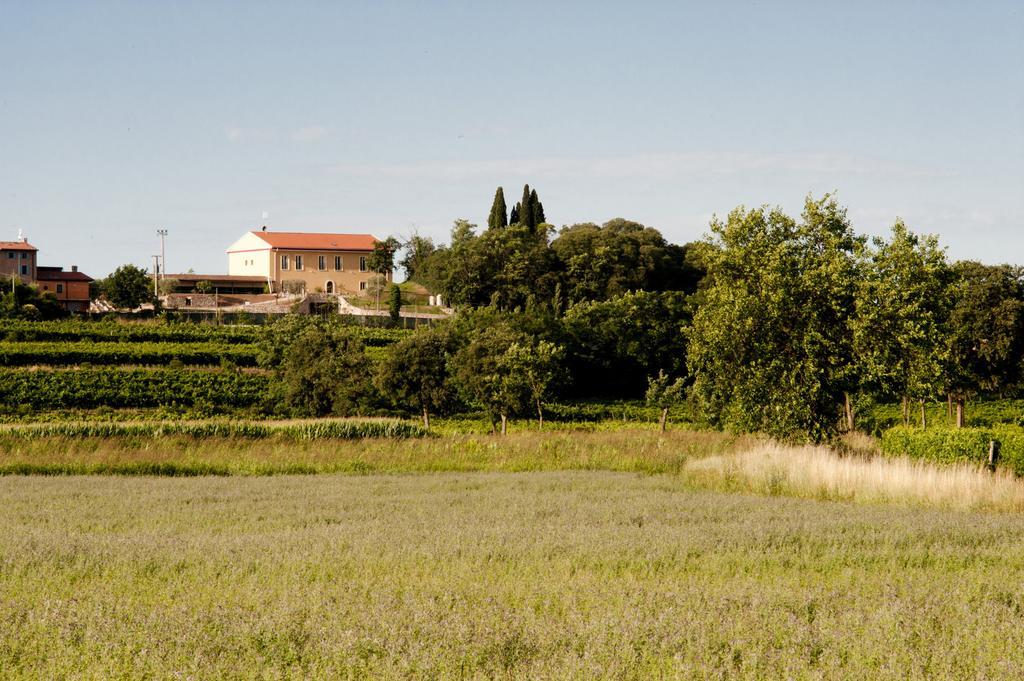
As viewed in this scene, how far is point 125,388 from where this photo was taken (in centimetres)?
5538

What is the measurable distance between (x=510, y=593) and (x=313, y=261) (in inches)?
4657

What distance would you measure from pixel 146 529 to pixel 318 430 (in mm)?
21030

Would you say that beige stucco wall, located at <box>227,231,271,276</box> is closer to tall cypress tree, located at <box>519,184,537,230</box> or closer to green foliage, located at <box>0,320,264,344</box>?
tall cypress tree, located at <box>519,184,537,230</box>

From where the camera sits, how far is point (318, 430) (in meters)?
33.6

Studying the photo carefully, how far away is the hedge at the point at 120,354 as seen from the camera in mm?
59906

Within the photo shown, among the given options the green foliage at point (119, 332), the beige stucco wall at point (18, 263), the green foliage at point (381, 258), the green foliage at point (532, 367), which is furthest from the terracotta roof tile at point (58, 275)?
the green foliage at point (532, 367)

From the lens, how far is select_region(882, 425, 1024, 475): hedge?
76.3ft

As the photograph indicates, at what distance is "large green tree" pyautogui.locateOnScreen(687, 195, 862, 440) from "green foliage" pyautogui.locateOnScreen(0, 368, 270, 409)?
33.4m

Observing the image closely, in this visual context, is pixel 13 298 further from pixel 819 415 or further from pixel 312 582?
pixel 312 582

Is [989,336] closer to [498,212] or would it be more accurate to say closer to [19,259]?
[498,212]

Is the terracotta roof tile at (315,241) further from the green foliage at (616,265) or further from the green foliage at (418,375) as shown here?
the green foliage at (418,375)

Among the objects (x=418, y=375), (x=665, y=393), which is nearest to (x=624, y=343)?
(x=665, y=393)

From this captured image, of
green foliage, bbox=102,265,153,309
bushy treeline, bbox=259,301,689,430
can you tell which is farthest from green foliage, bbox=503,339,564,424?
green foliage, bbox=102,265,153,309

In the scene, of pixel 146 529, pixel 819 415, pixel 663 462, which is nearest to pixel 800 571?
→ pixel 146 529
